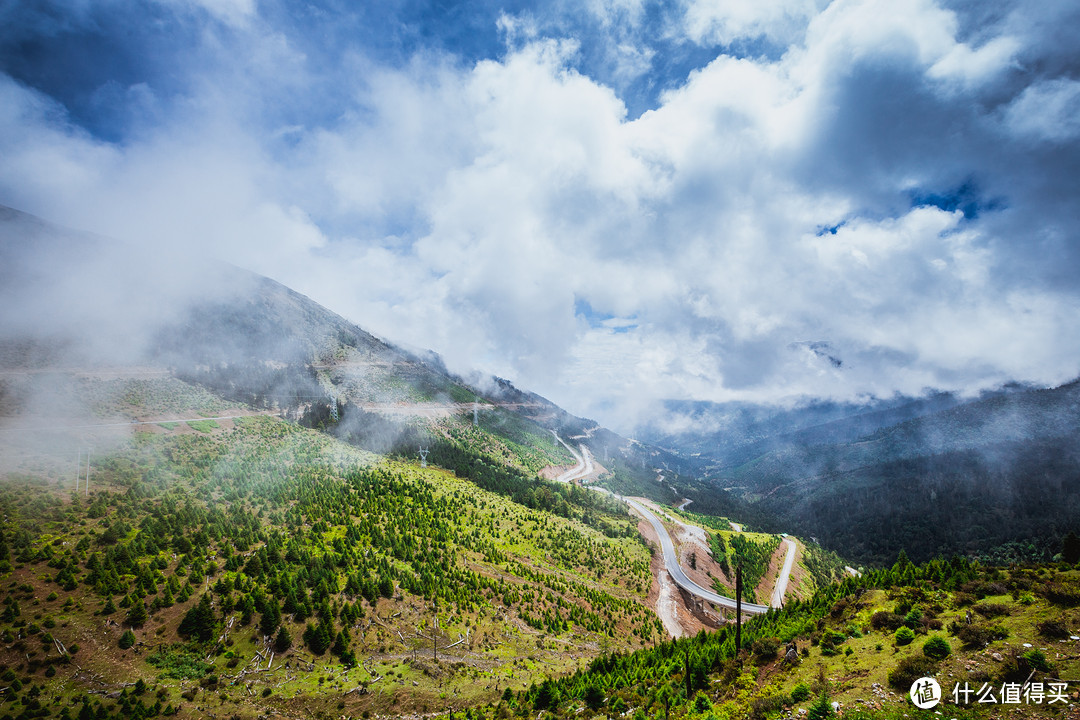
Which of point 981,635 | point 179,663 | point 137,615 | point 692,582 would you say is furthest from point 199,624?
point 692,582

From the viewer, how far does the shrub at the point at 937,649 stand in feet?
66.9

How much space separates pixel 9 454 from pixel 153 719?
42337 millimetres

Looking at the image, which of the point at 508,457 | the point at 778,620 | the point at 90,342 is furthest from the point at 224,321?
the point at 778,620

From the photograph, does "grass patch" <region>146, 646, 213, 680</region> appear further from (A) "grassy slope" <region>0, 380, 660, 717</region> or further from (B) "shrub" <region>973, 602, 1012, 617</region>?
(B) "shrub" <region>973, 602, 1012, 617</region>

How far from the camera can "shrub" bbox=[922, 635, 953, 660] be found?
803 inches

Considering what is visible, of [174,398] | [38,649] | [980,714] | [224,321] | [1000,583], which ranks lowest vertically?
[38,649]

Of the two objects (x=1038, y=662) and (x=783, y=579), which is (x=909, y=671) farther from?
(x=783, y=579)

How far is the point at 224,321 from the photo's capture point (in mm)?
127625

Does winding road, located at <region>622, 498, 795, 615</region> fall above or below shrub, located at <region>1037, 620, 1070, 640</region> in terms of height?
below

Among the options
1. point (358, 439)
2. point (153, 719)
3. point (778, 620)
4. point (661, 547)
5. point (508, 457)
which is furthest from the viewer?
point (508, 457)

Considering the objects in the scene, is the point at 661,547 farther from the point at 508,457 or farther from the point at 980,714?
the point at 980,714

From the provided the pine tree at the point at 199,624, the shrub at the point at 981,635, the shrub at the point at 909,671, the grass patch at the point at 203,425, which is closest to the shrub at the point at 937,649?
the shrub at the point at 909,671

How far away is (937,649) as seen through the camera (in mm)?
20516

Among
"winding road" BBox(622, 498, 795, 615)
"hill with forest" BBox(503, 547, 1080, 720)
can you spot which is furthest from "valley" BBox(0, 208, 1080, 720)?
"winding road" BBox(622, 498, 795, 615)
